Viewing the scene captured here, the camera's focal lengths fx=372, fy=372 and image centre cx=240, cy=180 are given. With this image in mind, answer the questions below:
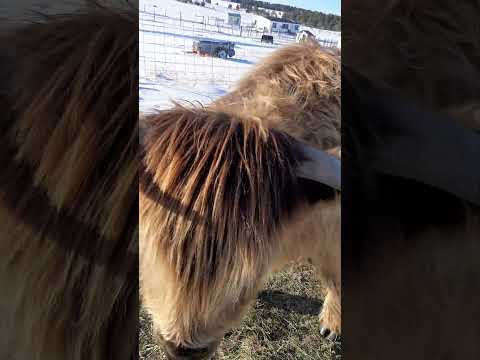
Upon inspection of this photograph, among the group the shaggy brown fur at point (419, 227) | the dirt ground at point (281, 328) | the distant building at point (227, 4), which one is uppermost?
the distant building at point (227, 4)

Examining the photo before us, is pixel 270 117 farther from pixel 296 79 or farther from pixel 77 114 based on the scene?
pixel 77 114

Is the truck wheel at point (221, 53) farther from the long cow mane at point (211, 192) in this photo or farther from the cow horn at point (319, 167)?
the cow horn at point (319, 167)

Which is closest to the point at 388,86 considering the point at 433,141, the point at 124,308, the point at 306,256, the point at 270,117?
the point at 433,141

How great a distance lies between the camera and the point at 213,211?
2.41ft

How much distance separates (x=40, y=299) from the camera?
645 mm

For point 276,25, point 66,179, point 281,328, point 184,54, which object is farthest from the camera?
point 281,328

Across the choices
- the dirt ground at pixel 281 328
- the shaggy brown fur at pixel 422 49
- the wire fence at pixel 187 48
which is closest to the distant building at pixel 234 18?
the wire fence at pixel 187 48

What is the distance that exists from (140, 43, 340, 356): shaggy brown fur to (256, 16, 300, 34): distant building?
16 centimetres

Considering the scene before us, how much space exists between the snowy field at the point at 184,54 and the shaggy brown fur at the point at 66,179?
0.14ft

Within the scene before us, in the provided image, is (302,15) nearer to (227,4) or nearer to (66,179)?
(227,4)

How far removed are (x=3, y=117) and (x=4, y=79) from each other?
0.21 feet

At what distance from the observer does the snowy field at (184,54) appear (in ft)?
2.30

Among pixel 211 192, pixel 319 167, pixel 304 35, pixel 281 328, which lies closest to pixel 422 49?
pixel 304 35

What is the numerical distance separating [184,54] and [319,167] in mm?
375
